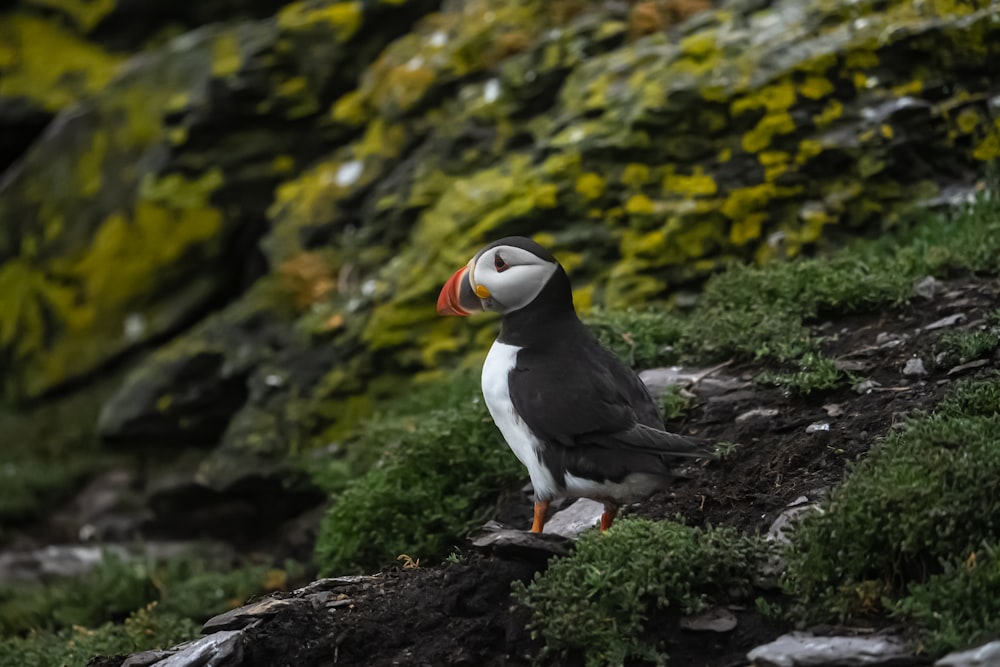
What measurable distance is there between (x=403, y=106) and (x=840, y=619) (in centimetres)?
821

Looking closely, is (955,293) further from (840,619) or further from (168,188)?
(168,188)

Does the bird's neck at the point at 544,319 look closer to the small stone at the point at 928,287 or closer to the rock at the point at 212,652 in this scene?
the rock at the point at 212,652

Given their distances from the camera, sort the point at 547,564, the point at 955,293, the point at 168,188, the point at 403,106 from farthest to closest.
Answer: the point at 168,188, the point at 403,106, the point at 955,293, the point at 547,564

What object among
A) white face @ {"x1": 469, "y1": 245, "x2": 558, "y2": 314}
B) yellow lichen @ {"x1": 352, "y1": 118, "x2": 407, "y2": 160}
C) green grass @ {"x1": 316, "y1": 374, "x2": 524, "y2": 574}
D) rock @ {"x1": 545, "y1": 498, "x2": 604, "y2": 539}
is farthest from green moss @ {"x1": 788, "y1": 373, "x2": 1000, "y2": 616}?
yellow lichen @ {"x1": 352, "y1": 118, "x2": 407, "y2": 160}

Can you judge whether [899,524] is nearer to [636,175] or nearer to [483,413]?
[483,413]

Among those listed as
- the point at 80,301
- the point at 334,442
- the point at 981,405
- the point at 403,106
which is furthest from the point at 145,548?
the point at 981,405

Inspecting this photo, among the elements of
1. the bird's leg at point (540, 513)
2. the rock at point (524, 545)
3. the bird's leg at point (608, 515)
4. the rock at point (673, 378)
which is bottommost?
the rock at point (673, 378)

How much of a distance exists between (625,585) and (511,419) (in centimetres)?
121

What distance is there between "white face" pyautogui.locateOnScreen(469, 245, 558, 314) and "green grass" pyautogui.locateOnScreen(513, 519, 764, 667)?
139cm

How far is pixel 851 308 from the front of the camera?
720 centimetres

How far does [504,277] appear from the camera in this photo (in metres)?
5.56

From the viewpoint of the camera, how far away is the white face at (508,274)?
5559mm

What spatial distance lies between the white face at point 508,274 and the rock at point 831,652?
2.19m

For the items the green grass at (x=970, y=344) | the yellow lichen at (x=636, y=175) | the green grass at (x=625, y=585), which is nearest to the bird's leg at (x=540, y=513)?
the green grass at (x=625, y=585)
